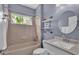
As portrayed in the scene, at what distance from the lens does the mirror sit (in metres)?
1.31

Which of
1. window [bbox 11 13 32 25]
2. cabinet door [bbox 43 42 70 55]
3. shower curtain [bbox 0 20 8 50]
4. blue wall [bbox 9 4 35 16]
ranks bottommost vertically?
cabinet door [bbox 43 42 70 55]

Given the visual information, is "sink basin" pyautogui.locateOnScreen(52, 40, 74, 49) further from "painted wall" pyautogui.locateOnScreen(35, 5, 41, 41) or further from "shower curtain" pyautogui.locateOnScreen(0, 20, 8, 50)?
"shower curtain" pyautogui.locateOnScreen(0, 20, 8, 50)

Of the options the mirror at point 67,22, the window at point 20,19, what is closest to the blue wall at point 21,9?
the window at point 20,19

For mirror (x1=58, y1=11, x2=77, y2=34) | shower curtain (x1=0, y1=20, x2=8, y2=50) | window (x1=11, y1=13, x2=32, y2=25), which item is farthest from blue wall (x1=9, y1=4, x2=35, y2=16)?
mirror (x1=58, y1=11, x2=77, y2=34)

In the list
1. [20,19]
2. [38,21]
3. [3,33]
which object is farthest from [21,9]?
[3,33]

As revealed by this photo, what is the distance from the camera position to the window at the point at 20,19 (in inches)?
52.0

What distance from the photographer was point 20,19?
1.34 m

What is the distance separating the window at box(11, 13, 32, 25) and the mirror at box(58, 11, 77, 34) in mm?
372

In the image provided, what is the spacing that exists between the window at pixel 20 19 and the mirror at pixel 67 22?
0.37 m

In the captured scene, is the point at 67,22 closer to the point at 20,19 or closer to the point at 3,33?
the point at 20,19

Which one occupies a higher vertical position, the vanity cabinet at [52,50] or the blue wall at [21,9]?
the blue wall at [21,9]

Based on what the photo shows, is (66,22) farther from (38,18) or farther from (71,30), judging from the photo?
(38,18)

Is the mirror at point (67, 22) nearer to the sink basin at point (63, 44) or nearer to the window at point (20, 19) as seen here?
the sink basin at point (63, 44)

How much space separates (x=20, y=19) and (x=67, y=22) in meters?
0.56
